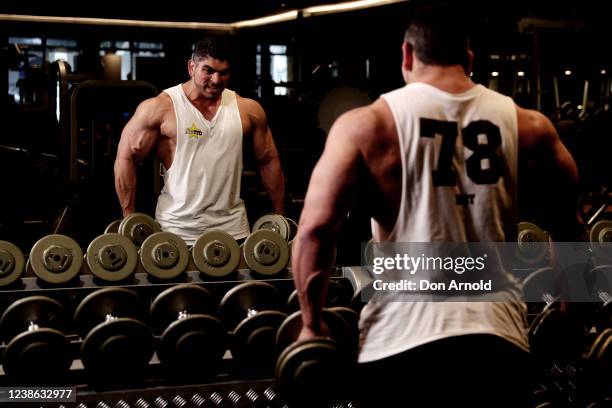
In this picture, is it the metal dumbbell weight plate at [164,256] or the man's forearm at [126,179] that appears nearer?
the metal dumbbell weight plate at [164,256]

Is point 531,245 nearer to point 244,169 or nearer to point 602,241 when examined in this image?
point 602,241

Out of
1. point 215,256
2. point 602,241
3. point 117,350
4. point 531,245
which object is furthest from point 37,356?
point 602,241

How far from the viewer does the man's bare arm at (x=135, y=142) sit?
3352mm

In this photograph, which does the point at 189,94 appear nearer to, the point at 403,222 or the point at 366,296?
the point at 366,296

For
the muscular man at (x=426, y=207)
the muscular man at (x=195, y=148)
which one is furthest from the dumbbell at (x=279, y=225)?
the muscular man at (x=426, y=207)

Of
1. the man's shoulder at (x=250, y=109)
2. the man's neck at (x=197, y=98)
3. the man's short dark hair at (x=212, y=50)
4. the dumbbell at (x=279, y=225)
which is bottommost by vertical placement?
the dumbbell at (x=279, y=225)

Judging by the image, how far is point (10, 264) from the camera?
9.26 feet

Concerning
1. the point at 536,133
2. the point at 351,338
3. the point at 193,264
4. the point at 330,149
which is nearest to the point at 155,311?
the point at 193,264

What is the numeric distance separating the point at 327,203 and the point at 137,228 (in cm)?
176

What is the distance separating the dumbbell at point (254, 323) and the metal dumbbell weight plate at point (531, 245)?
99cm

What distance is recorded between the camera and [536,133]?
181 centimetres

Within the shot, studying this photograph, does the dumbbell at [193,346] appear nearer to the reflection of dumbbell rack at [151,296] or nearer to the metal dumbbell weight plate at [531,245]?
the reflection of dumbbell rack at [151,296]

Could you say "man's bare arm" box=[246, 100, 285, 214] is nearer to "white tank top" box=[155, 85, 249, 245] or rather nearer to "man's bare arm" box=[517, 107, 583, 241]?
"white tank top" box=[155, 85, 249, 245]

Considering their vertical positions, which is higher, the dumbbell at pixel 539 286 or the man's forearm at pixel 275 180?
the man's forearm at pixel 275 180
